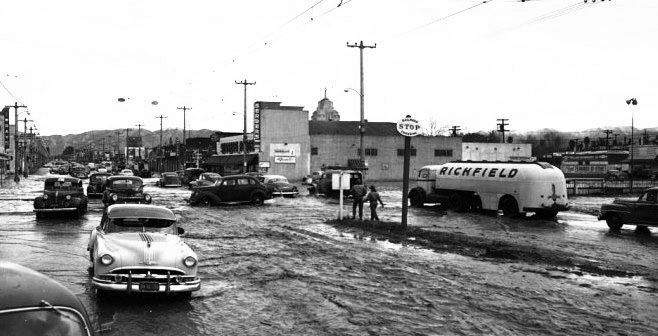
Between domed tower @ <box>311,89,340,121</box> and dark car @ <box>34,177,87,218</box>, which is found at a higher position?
domed tower @ <box>311,89,340,121</box>

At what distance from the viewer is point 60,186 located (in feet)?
78.3

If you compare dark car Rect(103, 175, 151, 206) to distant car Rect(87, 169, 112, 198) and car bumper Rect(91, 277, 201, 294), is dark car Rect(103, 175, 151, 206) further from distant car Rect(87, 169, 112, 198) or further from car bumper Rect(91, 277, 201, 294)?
car bumper Rect(91, 277, 201, 294)

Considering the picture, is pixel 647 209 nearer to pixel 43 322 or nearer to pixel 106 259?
pixel 106 259

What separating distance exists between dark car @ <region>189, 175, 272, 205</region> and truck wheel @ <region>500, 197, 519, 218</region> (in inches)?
511

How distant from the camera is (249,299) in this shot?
386 inches

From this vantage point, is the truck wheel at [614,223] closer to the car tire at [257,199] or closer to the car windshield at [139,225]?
the car windshield at [139,225]

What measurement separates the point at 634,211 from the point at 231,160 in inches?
2304

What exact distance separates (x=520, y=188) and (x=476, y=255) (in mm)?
12079

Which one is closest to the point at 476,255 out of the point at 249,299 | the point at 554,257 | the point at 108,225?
the point at 554,257

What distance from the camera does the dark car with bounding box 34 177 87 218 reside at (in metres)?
23.3

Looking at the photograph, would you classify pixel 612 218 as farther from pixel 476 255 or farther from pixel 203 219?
pixel 203 219

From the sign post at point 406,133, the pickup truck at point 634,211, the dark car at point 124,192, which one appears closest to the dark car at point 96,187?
the dark car at point 124,192

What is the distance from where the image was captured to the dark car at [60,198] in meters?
23.3

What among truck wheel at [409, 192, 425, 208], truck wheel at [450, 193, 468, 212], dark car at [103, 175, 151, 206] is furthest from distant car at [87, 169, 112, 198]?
truck wheel at [450, 193, 468, 212]
